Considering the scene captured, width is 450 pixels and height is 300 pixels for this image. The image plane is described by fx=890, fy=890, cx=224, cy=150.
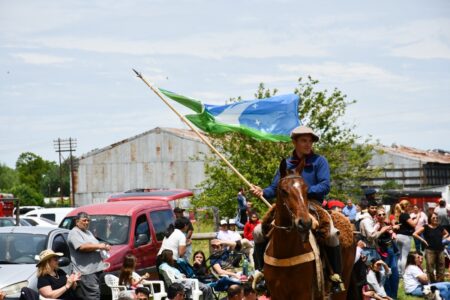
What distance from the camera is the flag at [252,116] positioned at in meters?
16.7

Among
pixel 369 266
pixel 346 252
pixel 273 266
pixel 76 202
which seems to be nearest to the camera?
pixel 273 266

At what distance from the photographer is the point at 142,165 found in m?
70.9

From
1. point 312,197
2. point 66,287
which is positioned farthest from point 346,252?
point 66,287

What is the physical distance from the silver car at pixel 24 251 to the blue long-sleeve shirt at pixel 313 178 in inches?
188

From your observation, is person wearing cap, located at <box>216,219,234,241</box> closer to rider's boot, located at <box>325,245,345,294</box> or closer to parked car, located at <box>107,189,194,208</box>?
parked car, located at <box>107,189,194,208</box>

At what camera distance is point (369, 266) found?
1759cm

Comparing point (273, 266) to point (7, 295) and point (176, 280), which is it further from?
point (176, 280)

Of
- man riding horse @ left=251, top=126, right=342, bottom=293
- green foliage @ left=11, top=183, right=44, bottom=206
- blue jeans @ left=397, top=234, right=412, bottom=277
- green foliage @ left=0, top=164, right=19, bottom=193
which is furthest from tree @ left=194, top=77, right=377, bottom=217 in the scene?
green foliage @ left=0, top=164, right=19, bottom=193

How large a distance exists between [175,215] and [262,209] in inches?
556

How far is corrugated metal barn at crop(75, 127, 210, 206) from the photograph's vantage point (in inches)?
2717

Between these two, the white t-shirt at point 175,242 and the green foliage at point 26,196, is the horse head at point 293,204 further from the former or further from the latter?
the green foliage at point 26,196

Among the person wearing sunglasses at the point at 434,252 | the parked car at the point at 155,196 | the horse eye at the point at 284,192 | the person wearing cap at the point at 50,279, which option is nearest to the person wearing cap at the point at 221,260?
the parked car at the point at 155,196

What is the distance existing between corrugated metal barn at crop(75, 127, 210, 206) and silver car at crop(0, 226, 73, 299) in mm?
52011

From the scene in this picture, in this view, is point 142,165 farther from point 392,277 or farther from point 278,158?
point 392,277
